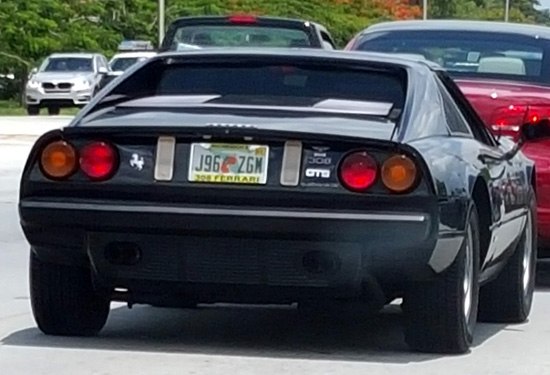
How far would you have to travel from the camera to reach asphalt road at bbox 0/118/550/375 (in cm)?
768

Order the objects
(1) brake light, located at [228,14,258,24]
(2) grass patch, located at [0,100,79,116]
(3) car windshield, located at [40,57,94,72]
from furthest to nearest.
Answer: (2) grass patch, located at [0,100,79,116] < (3) car windshield, located at [40,57,94,72] < (1) brake light, located at [228,14,258,24]

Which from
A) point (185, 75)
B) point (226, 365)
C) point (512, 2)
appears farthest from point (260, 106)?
point (512, 2)

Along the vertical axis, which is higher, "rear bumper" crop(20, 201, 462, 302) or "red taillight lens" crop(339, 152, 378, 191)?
"red taillight lens" crop(339, 152, 378, 191)

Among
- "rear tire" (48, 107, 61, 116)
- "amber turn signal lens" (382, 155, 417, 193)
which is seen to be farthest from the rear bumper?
"rear tire" (48, 107, 61, 116)

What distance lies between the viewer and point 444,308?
7809 millimetres

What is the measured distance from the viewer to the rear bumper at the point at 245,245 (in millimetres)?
7477

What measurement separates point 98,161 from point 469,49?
4766mm

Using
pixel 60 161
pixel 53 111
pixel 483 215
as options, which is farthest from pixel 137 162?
pixel 53 111

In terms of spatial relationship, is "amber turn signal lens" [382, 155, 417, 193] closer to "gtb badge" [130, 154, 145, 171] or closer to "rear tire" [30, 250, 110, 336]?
"gtb badge" [130, 154, 145, 171]

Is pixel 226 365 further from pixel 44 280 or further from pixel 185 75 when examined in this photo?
pixel 185 75

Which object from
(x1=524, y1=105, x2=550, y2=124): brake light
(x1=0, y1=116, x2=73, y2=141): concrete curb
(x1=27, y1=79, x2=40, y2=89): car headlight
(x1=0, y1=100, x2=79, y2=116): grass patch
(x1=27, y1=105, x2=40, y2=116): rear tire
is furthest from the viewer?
(x1=0, y1=100, x2=79, y2=116): grass patch

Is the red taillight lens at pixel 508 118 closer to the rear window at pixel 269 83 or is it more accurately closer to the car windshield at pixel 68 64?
the rear window at pixel 269 83

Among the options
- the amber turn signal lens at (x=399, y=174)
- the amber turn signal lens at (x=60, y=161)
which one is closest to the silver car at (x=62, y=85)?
the amber turn signal lens at (x=60, y=161)

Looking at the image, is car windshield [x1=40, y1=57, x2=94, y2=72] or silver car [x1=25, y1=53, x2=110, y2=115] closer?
silver car [x1=25, y1=53, x2=110, y2=115]
